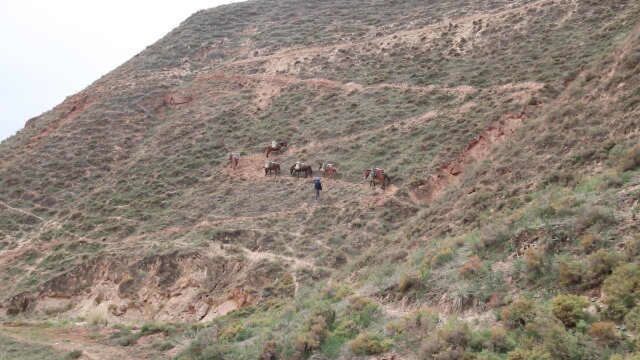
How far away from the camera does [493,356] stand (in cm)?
870

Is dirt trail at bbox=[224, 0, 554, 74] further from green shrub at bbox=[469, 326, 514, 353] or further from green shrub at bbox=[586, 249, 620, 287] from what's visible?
green shrub at bbox=[469, 326, 514, 353]

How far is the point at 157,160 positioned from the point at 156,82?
549 inches

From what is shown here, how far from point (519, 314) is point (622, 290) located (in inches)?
65.5

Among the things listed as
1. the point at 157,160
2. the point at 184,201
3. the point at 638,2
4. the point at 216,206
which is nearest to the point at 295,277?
the point at 216,206

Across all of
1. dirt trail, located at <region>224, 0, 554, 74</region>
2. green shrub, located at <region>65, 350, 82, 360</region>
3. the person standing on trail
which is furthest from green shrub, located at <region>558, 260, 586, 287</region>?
dirt trail, located at <region>224, 0, 554, 74</region>

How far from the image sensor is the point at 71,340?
20.4m

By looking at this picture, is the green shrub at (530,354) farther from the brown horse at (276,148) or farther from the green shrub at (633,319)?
the brown horse at (276,148)

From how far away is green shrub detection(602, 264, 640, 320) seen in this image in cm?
833

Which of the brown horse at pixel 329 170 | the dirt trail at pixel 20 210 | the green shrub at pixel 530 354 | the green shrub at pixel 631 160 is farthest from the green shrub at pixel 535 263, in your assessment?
the dirt trail at pixel 20 210

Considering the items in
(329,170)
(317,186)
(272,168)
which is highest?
(272,168)

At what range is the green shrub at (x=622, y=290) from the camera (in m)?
8.33

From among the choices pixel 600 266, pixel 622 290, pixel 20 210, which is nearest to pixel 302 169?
pixel 20 210

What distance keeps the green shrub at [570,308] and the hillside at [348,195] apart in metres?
0.03

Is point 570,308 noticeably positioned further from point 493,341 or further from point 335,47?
point 335,47
